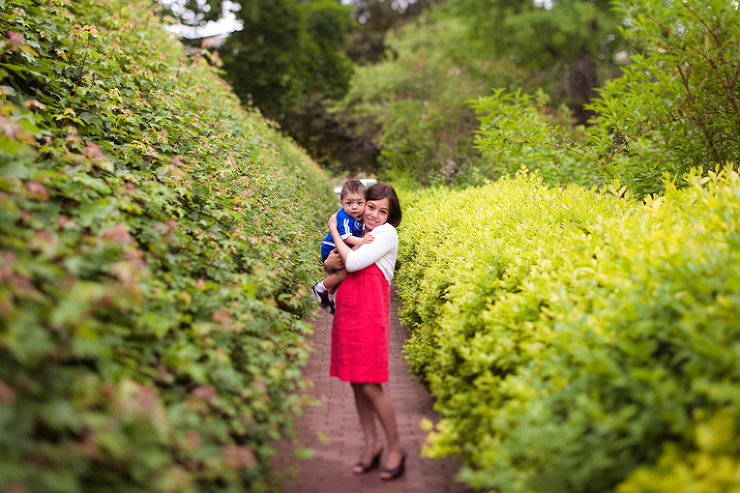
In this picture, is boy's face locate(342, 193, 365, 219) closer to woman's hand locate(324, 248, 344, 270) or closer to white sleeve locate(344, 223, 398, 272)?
white sleeve locate(344, 223, 398, 272)

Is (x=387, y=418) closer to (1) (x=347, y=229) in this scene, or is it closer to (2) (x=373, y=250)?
(2) (x=373, y=250)

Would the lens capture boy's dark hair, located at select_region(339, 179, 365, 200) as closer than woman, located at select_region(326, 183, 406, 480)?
No

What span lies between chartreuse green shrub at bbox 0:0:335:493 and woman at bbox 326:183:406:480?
0.34 m

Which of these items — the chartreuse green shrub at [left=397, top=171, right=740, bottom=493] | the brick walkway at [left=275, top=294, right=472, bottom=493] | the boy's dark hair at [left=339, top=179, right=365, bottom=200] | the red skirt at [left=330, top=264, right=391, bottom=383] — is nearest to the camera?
the chartreuse green shrub at [left=397, top=171, right=740, bottom=493]

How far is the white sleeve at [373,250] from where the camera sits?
334 cm

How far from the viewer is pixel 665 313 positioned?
2324 millimetres

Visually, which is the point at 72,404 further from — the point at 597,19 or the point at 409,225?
the point at 597,19

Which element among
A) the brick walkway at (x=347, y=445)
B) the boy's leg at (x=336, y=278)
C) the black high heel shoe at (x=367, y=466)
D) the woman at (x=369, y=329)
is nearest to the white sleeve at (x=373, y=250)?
the woman at (x=369, y=329)

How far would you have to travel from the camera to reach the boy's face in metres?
3.56

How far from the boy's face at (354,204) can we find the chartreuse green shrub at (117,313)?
2.45 ft

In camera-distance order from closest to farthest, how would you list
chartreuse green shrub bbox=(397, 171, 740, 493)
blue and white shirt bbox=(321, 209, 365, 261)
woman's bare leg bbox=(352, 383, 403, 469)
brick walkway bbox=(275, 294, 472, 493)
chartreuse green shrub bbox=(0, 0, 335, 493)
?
chartreuse green shrub bbox=(0, 0, 335, 493) → chartreuse green shrub bbox=(397, 171, 740, 493) → brick walkway bbox=(275, 294, 472, 493) → woman's bare leg bbox=(352, 383, 403, 469) → blue and white shirt bbox=(321, 209, 365, 261)

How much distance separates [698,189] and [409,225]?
5.17 meters

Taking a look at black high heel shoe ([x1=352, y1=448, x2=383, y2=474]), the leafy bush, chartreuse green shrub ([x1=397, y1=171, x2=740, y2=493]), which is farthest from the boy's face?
the leafy bush

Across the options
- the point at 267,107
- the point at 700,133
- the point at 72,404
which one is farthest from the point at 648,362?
the point at 267,107
